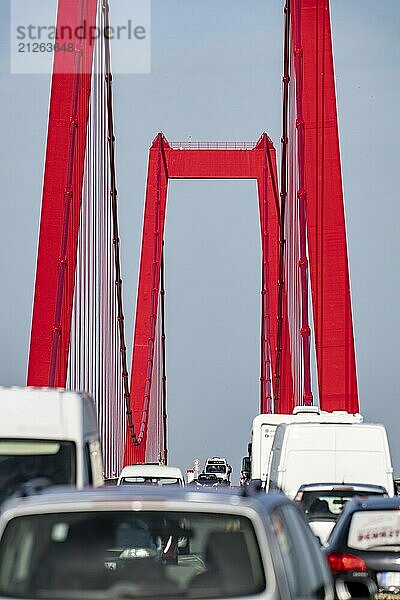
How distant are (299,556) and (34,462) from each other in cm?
654

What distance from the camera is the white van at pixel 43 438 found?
1218cm

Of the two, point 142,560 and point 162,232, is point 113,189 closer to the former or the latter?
point 162,232

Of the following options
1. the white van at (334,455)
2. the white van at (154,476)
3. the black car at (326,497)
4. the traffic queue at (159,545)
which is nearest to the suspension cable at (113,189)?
the white van at (154,476)

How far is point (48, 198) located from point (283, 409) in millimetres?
14629

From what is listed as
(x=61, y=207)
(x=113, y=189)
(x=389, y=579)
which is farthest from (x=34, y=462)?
(x=113, y=189)

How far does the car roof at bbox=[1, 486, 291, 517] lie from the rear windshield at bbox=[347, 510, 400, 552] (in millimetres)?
3637

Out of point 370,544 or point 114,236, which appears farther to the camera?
point 114,236

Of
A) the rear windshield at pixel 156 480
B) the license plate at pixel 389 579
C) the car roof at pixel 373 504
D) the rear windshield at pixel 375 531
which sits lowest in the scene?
the license plate at pixel 389 579

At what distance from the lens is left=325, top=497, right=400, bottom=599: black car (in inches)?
362

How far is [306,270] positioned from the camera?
29906mm

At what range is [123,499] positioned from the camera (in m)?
5.69

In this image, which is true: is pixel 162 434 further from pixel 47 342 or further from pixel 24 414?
pixel 24 414

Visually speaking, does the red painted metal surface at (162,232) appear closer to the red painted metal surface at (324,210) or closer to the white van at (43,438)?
the red painted metal surface at (324,210)

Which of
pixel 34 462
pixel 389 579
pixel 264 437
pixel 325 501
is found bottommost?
pixel 389 579
